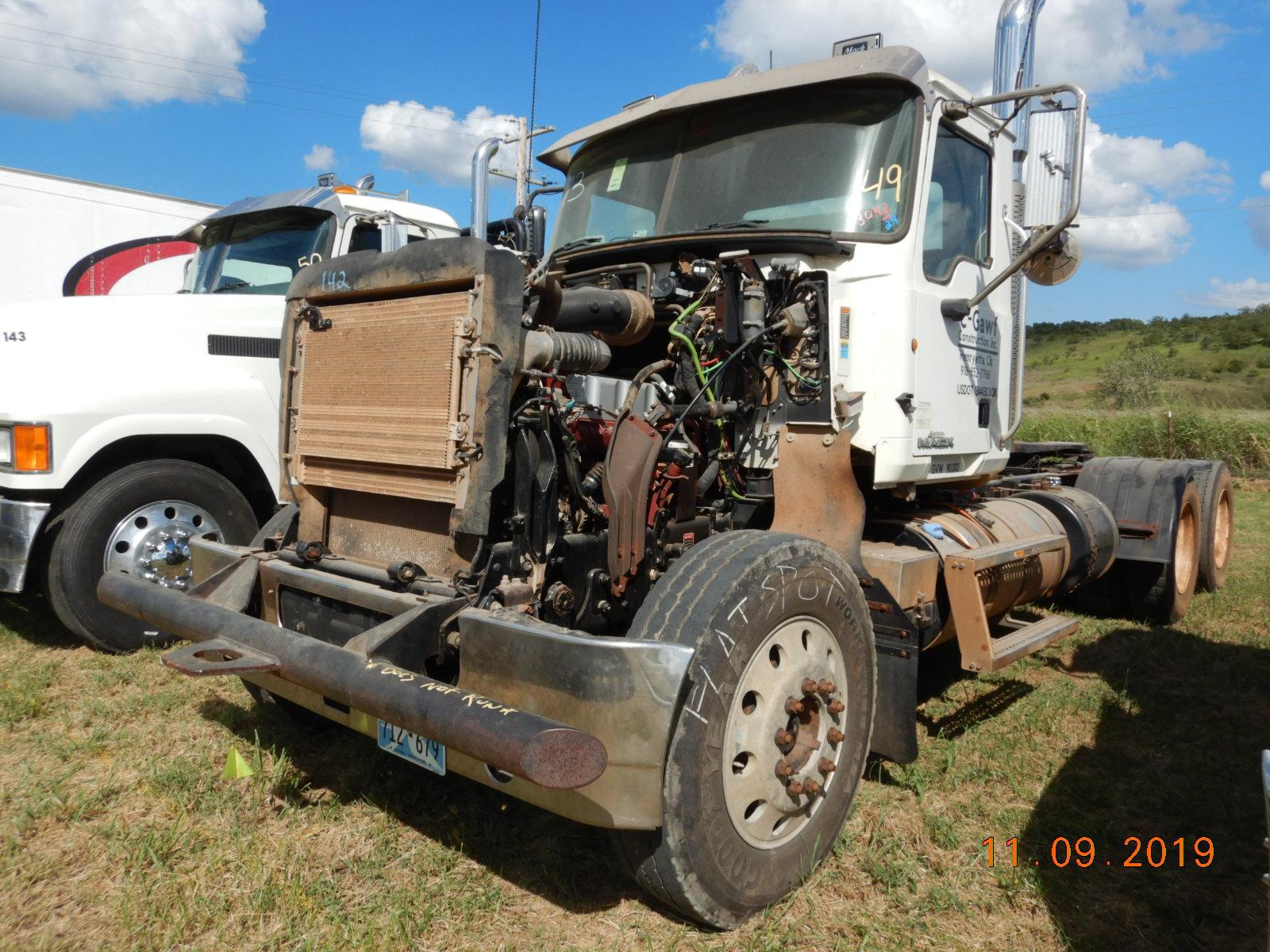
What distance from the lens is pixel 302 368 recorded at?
361 centimetres

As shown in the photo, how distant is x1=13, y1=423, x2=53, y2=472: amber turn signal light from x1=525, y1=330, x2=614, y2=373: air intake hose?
329 centimetres

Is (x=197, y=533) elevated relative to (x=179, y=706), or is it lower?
elevated

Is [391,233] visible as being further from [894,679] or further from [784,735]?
[784,735]

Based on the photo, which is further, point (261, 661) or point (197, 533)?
point (197, 533)

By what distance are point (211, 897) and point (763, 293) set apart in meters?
2.89

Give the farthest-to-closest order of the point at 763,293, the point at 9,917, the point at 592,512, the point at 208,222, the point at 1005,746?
1. the point at 208,222
2. the point at 1005,746
3. the point at 763,293
4. the point at 592,512
5. the point at 9,917

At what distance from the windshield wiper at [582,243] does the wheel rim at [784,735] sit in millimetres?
2326

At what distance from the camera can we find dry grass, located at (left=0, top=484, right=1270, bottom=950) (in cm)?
280

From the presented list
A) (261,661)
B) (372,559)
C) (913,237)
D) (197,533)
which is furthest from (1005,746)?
(197,533)

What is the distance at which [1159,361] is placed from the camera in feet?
155

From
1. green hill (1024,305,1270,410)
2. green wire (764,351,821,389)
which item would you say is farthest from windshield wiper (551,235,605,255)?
green hill (1024,305,1270,410)

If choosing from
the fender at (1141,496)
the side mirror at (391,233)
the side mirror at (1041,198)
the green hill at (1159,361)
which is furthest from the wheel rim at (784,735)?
the green hill at (1159,361)

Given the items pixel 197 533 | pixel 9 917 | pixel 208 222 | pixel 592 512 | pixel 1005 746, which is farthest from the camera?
pixel 208 222

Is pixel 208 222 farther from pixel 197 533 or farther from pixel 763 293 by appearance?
pixel 763 293
